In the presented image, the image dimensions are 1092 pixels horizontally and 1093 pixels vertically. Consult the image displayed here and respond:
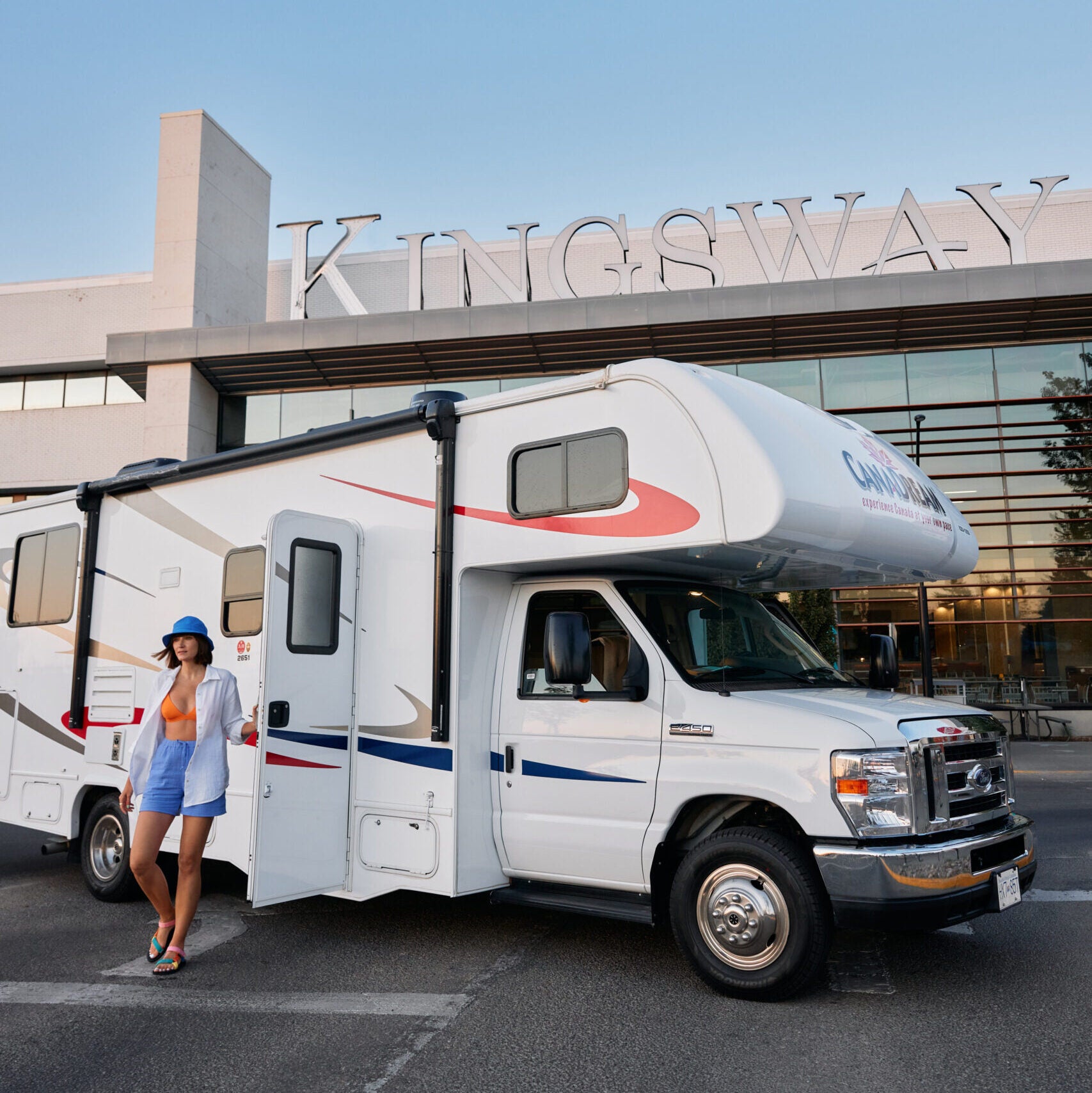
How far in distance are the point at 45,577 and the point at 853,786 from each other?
6.67m

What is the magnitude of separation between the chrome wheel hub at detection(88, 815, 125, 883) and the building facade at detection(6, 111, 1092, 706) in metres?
14.6

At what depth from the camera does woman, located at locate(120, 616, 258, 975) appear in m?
5.68

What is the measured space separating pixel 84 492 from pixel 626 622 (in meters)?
4.66

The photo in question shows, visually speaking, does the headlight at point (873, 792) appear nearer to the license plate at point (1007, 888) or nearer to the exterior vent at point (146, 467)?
the license plate at point (1007, 888)

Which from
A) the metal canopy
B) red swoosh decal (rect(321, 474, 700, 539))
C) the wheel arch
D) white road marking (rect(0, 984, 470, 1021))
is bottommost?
white road marking (rect(0, 984, 470, 1021))

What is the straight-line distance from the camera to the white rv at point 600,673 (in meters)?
4.91

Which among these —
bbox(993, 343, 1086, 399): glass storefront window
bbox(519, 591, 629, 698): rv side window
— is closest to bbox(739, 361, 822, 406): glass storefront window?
bbox(993, 343, 1086, 399): glass storefront window

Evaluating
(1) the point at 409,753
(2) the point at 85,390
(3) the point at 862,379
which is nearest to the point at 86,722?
(1) the point at 409,753

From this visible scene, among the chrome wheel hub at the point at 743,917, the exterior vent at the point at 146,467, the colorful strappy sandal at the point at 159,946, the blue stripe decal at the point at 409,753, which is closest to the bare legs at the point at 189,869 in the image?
the colorful strappy sandal at the point at 159,946

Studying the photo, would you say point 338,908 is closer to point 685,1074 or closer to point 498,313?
point 685,1074

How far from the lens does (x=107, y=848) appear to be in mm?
7547

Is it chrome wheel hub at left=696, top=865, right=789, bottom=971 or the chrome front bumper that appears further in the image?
chrome wheel hub at left=696, top=865, right=789, bottom=971

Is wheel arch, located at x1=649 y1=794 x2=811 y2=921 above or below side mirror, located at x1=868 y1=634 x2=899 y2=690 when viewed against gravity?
below

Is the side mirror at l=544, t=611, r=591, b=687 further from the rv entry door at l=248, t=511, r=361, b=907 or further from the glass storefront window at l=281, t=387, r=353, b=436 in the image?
the glass storefront window at l=281, t=387, r=353, b=436
